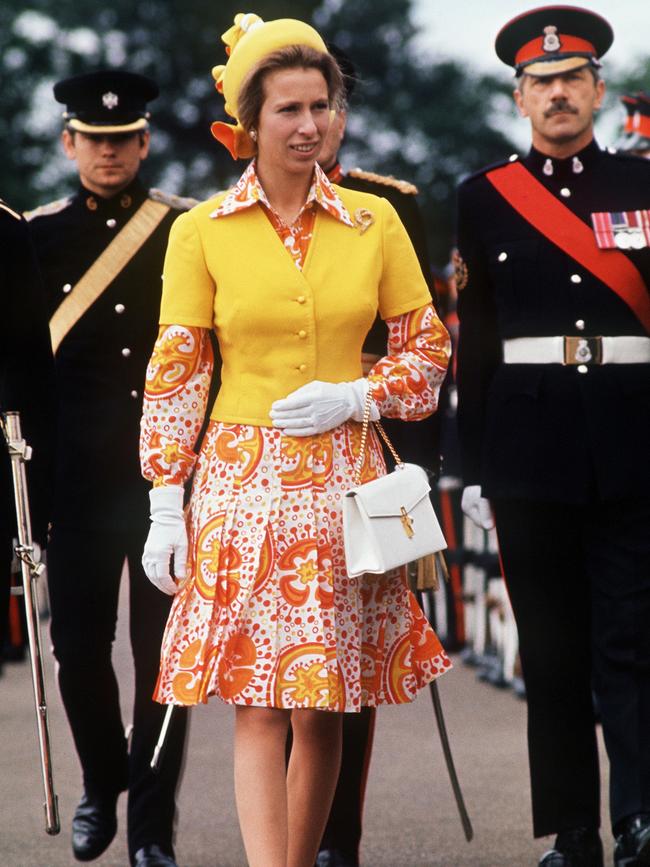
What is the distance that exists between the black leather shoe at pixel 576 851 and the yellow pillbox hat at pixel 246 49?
204cm

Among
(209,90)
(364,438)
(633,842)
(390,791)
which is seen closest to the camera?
(364,438)

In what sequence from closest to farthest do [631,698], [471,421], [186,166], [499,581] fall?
[631,698] < [471,421] < [499,581] < [186,166]

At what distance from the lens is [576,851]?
19.0 ft

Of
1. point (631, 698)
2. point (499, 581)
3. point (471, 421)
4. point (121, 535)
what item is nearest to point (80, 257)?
point (121, 535)

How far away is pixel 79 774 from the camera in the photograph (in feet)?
26.6

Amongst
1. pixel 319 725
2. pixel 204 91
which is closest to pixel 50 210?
pixel 319 725

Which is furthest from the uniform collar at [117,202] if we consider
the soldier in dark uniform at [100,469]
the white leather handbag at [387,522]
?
the white leather handbag at [387,522]

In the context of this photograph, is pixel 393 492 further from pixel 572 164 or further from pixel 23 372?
pixel 572 164

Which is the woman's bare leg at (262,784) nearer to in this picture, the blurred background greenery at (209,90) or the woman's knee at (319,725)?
the woman's knee at (319,725)

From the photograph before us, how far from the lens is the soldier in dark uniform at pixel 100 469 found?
6.38 m

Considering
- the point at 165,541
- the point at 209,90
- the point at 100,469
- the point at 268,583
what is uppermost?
the point at 209,90

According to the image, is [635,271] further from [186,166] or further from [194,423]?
[186,166]

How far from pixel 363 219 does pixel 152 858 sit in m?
1.99

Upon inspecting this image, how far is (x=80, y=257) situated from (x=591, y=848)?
2308mm
